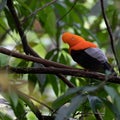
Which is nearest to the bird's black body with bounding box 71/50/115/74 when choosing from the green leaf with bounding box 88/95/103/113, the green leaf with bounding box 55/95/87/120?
the green leaf with bounding box 88/95/103/113

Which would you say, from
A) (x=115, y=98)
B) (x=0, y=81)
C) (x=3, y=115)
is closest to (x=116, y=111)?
(x=115, y=98)

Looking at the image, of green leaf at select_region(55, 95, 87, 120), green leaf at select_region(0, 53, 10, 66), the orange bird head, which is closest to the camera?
green leaf at select_region(55, 95, 87, 120)

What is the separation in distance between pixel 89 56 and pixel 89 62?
0.03 metres

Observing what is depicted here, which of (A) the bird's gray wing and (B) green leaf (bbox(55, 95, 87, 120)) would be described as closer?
(B) green leaf (bbox(55, 95, 87, 120))

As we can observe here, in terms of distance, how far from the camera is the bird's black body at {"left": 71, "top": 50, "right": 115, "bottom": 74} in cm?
171

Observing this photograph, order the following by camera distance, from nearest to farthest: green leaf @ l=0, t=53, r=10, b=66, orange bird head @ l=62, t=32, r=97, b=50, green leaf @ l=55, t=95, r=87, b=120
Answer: green leaf @ l=55, t=95, r=87, b=120, green leaf @ l=0, t=53, r=10, b=66, orange bird head @ l=62, t=32, r=97, b=50

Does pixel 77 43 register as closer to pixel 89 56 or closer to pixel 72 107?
pixel 89 56

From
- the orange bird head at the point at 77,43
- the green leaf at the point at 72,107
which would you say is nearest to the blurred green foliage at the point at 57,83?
the green leaf at the point at 72,107

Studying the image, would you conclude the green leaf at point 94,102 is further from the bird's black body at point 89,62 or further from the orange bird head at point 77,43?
the orange bird head at point 77,43

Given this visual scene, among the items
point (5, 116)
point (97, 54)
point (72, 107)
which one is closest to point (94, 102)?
point (72, 107)

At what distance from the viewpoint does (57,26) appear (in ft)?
9.05

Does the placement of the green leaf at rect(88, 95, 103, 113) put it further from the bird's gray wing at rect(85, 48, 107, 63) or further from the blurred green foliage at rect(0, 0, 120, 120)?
the bird's gray wing at rect(85, 48, 107, 63)

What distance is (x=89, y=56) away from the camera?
176 centimetres

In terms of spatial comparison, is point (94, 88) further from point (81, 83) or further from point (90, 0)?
point (90, 0)
